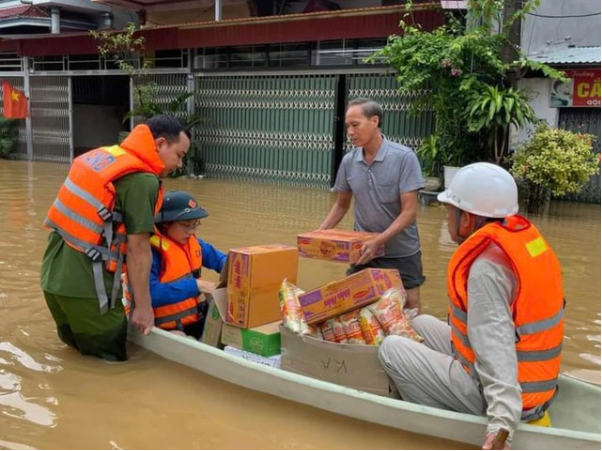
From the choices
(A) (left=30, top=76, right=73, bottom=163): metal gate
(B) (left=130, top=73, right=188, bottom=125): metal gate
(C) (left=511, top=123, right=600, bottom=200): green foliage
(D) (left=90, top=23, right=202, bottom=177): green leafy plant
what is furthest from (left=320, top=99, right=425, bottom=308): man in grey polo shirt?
(A) (left=30, top=76, right=73, bottom=163): metal gate

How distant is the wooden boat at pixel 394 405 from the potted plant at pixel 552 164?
5284 millimetres

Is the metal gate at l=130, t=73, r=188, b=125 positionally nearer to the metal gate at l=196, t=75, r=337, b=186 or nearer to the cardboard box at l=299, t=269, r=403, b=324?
the metal gate at l=196, t=75, r=337, b=186

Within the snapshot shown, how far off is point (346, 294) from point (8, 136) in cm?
1647

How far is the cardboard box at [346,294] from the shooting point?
111 inches

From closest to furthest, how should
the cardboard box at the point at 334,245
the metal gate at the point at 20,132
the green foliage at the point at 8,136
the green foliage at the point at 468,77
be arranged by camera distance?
1. the cardboard box at the point at 334,245
2. the green foliage at the point at 468,77
3. the green foliage at the point at 8,136
4. the metal gate at the point at 20,132

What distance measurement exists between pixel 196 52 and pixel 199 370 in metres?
11.0

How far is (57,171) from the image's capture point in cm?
1408

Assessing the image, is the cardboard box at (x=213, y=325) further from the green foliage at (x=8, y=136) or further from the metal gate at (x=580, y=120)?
the green foliage at (x=8, y=136)

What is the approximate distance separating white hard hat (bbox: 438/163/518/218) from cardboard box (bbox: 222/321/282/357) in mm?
1352

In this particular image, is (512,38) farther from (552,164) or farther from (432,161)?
(552,164)

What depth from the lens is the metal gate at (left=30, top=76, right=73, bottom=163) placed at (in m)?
16.0

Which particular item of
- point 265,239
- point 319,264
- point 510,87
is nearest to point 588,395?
point 319,264

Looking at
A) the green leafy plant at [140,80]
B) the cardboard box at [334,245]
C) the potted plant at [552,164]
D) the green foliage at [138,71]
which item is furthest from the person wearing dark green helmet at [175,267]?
the green foliage at [138,71]

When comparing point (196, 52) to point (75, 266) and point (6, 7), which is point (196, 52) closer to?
point (6, 7)
